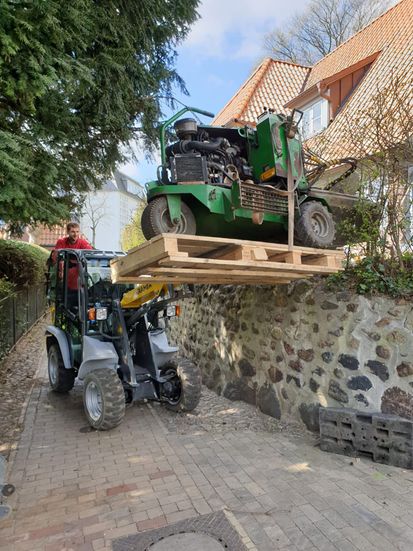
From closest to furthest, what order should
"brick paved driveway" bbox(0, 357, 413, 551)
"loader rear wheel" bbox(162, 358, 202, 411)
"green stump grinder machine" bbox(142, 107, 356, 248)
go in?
1. "brick paved driveway" bbox(0, 357, 413, 551)
2. "green stump grinder machine" bbox(142, 107, 356, 248)
3. "loader rear wheel" bbox(162, 358, 202, 411)

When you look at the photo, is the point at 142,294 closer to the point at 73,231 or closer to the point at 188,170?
the point at 188,170

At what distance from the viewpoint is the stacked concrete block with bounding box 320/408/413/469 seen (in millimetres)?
3641

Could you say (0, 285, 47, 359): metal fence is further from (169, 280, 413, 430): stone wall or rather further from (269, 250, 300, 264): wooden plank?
(269, 250, 300, 264): wooden plank

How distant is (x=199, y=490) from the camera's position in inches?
133

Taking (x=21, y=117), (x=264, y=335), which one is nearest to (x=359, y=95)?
(x=264, y=335)

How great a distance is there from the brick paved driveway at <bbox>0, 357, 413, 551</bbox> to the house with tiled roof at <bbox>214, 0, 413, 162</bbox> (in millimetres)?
6741

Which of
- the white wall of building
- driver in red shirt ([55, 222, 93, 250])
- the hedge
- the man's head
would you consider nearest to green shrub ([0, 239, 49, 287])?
the hedge

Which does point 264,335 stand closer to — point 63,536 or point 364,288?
point 364,288

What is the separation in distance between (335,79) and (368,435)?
11.2m

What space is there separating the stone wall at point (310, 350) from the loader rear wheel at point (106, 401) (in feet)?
6.34

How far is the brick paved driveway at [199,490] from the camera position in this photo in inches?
109

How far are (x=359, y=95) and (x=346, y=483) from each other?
10091 mm

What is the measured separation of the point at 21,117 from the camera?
461 cm

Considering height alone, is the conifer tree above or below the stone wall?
above
